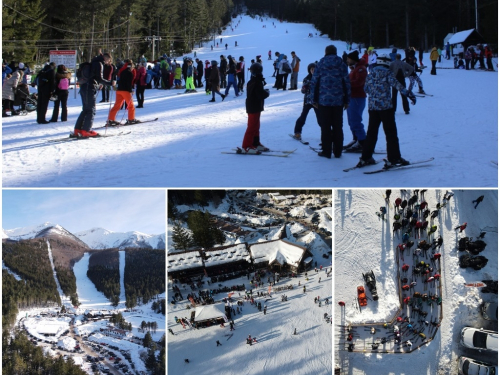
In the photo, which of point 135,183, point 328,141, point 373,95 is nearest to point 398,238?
point 328,141

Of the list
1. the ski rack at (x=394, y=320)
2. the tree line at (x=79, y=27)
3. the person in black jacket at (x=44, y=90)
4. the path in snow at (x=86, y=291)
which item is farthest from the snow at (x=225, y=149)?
the tree line at (x=79, y=27)

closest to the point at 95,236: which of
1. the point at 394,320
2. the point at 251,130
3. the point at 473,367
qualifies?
the point at 251,130

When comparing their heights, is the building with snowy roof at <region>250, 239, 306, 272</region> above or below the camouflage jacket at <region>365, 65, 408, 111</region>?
below

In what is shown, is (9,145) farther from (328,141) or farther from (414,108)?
(414,108)

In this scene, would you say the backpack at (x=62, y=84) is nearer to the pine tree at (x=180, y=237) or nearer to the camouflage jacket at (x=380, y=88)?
the pine tree at (x=180, y=237)

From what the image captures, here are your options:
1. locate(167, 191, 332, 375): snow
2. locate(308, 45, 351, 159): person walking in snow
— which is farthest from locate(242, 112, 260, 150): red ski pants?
locate(167, 191, 332, 375): snow

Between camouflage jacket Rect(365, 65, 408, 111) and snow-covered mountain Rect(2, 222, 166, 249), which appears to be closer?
snow-covered mountain Rect(2, 222, 166, 249)

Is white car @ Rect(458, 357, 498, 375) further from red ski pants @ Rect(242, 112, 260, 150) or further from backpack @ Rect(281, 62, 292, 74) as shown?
backpack @ Rect(281, 62, 292, 74)

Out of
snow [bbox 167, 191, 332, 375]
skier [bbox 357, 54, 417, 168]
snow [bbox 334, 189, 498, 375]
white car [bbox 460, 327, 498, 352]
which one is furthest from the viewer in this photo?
white car [bbox 460, 327, 498, 352]
